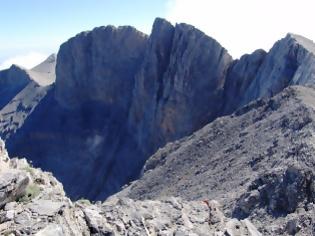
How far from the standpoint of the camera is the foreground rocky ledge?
15.8 metres

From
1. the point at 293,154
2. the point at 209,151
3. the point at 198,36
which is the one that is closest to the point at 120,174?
the point at 198,36

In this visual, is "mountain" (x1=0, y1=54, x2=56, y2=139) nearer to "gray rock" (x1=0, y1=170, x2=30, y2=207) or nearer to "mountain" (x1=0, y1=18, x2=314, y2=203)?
"mountain" (x1=0, y1=18, x2=314, y2=203)

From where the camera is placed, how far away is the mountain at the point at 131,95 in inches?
2771

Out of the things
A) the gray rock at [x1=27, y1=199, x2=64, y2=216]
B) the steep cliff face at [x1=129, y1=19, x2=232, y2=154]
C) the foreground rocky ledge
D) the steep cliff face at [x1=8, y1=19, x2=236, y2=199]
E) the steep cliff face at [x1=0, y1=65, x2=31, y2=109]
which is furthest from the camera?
the steep cliff face at [x1=0, y1=65, x2=31, y2=109]

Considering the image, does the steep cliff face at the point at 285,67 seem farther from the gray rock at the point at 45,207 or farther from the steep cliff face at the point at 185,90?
the gray rock at the point at 45,207

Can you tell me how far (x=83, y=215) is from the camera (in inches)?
698

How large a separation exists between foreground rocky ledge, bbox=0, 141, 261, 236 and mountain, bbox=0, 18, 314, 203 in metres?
37.0

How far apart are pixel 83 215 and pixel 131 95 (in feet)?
224

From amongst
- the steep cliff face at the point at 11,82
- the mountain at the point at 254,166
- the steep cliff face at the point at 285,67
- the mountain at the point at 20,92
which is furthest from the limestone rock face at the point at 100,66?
the mountain at the point at 254,166

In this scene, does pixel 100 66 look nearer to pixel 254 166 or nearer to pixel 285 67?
pixel 285 67

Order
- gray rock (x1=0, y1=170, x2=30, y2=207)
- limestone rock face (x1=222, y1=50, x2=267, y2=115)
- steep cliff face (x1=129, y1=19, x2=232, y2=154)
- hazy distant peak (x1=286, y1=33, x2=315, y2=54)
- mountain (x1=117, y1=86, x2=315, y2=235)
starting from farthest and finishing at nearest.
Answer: steep cliff face (x1=129, y1=19, x2=232, y2=154) < limestone rock face (x1=222, y1=50, x2=267, y2=115) < hazy distant peak (x1=286, y1=33, x2=315, y2=54) < mountain (x1=117, y1=86, x2=315, y2=235) < gray rock (x1=0, y1=170, x2=30, y2=207)

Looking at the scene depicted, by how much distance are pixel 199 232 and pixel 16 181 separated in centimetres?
640

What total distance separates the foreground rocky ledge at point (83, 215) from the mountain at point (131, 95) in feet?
122

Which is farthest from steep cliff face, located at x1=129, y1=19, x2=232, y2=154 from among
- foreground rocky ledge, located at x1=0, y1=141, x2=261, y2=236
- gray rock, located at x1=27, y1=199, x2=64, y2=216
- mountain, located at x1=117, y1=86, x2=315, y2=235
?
gray rock, located at x1=27, y1=199, x2=64, y2=216
